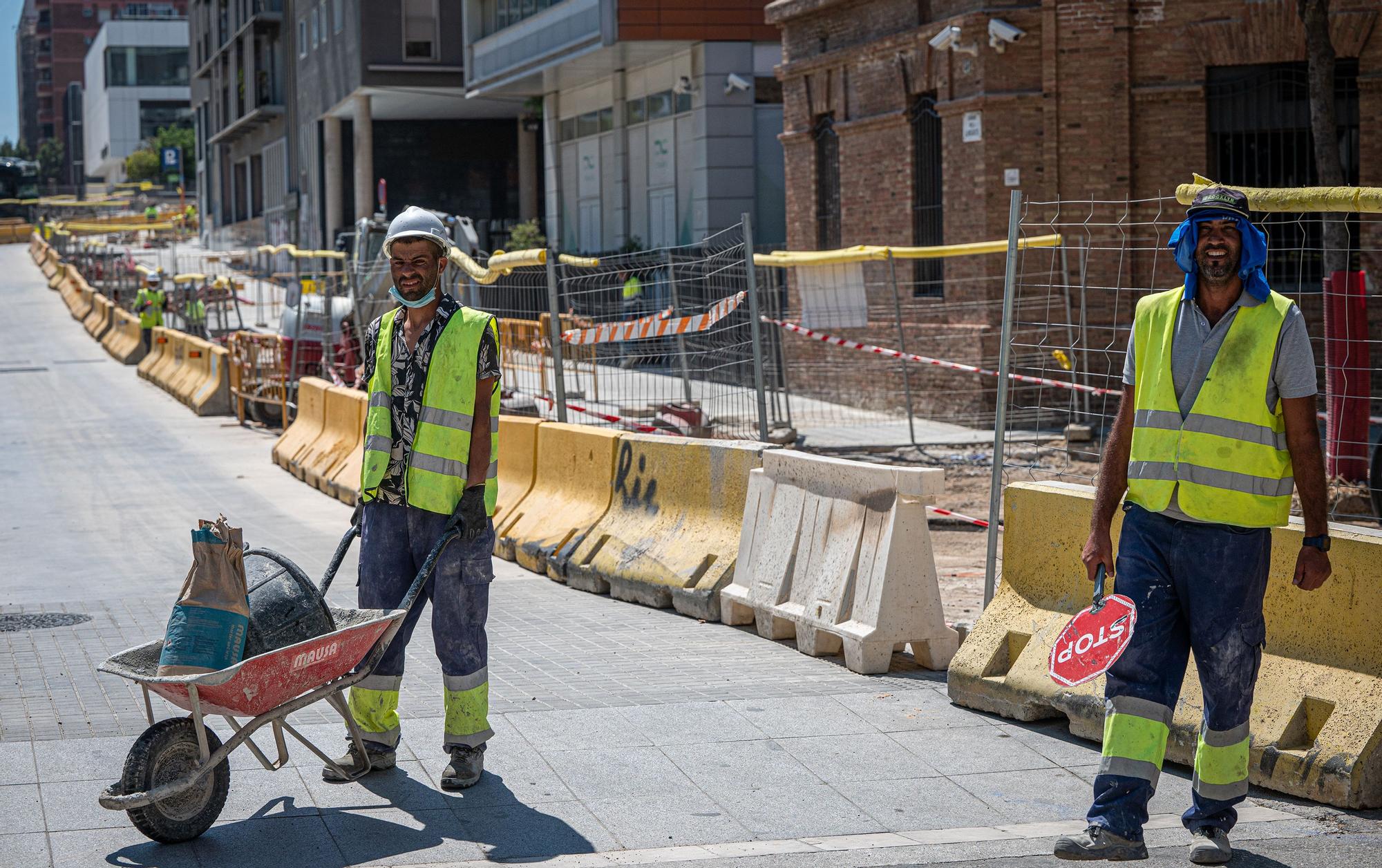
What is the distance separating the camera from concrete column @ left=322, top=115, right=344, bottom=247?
52062 millimetres

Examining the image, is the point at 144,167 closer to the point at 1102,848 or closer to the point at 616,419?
the point at 616,419

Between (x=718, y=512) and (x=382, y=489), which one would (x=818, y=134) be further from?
(x=382, y=489)

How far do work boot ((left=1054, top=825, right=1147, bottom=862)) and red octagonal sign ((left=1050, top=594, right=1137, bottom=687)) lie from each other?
1.57 feet

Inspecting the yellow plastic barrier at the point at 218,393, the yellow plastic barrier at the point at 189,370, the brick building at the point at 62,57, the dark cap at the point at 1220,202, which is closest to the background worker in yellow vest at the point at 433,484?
the dark cap at the point at 1220,202

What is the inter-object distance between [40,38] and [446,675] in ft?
588

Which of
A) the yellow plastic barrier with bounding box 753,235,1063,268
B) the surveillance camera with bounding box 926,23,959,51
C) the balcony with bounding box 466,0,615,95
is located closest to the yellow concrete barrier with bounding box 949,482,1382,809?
the yellow plastic barrier with bounding box 753,235,1063,268

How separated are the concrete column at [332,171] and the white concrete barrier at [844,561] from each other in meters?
45.1

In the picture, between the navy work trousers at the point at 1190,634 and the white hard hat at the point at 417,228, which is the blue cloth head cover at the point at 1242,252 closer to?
the navy work trousers at the point at 1190,634

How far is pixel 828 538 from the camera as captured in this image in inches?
314

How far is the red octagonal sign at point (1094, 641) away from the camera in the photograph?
5.05 meters

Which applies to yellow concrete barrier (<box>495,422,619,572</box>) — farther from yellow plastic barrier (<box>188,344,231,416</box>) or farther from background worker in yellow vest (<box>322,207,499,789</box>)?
yellow plastic barrier (<box>188,344,231,416</box>)

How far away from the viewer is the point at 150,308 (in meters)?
33.7

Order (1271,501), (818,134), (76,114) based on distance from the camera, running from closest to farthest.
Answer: (1271,501)
(818,134)
(76,114)

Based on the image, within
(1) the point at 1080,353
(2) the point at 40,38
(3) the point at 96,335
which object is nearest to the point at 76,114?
(2) the point at 40,38
